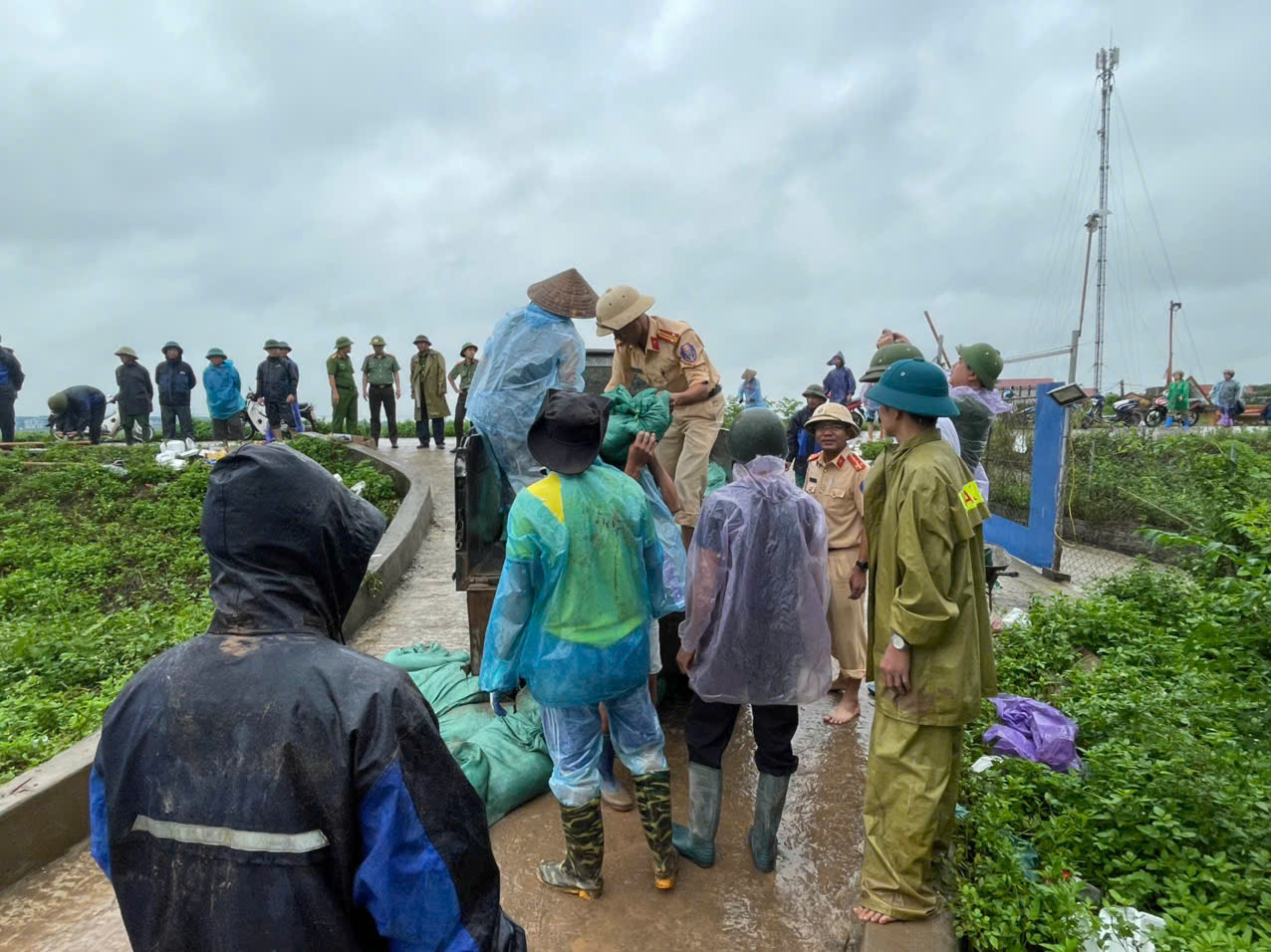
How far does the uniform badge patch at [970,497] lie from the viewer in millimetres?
2626

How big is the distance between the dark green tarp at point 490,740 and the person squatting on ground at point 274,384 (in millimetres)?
9274

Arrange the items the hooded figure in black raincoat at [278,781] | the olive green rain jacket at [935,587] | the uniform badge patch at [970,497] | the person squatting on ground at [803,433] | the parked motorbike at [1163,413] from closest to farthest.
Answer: the hooded figure in black raincoat at [278,781]
the olive green rain jacket at [935,587]
the uniform badge patch at [970,497]
the person squatting on ground at [803,433]
the parked motorbike at [1163,413]

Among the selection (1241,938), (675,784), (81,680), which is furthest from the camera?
(81,680)

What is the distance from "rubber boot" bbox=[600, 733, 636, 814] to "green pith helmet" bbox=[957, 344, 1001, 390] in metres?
3.20

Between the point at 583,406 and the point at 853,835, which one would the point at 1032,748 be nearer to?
the point at 853,835

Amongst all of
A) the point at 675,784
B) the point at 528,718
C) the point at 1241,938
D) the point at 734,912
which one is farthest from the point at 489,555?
the point at 1241,938

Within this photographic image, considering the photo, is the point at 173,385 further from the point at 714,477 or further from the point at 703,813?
the point at 703,813

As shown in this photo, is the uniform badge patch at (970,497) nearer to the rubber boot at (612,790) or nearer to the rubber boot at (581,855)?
the rubber boot at (581,855)

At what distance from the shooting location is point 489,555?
14.1 ft

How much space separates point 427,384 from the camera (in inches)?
495

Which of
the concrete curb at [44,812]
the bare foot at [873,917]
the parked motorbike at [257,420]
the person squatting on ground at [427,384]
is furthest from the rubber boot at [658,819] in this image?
the parked motorbike at [257,420]

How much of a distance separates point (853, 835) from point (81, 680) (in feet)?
15.1

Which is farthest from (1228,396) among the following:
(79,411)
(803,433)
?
(79,411)

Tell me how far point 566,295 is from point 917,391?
7.49ft
